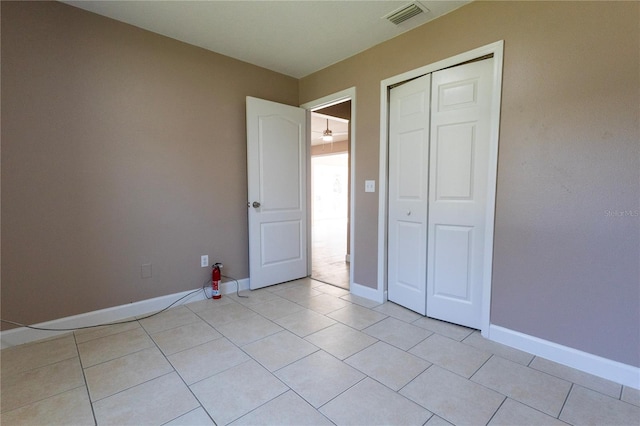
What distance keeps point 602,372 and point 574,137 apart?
1.40 m

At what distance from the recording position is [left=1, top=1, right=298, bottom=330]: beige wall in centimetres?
210

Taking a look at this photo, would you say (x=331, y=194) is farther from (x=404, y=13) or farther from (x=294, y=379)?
(x=294, y=379)

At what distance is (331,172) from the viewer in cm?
1196

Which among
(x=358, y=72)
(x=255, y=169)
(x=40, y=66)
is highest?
(x=358, y=72)

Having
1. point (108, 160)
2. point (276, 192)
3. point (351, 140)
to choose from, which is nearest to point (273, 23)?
point (351, 140)

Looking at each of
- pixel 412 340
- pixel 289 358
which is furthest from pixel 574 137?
pixel 289 358

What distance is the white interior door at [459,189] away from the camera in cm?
221

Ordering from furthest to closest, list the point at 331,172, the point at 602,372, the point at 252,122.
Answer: the point at 331,172 < the point at 252,122 < the point at 602,372

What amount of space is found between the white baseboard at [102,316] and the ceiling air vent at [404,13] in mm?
2937

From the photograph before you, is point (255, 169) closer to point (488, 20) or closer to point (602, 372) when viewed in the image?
point (488, 20)

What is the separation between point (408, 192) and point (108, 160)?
2583 mm

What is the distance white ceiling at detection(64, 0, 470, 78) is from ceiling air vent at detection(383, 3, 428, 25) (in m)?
0.04

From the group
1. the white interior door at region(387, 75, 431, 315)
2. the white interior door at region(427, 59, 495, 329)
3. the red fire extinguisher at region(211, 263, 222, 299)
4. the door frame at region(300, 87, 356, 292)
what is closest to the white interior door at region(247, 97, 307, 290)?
the door frame at region(300, 87, 356, 292)

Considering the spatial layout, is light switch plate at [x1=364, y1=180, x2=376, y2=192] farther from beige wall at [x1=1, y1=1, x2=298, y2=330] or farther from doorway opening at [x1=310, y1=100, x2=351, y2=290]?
beige wall at [x1=1, y1=1, x2=298, y2=330]
